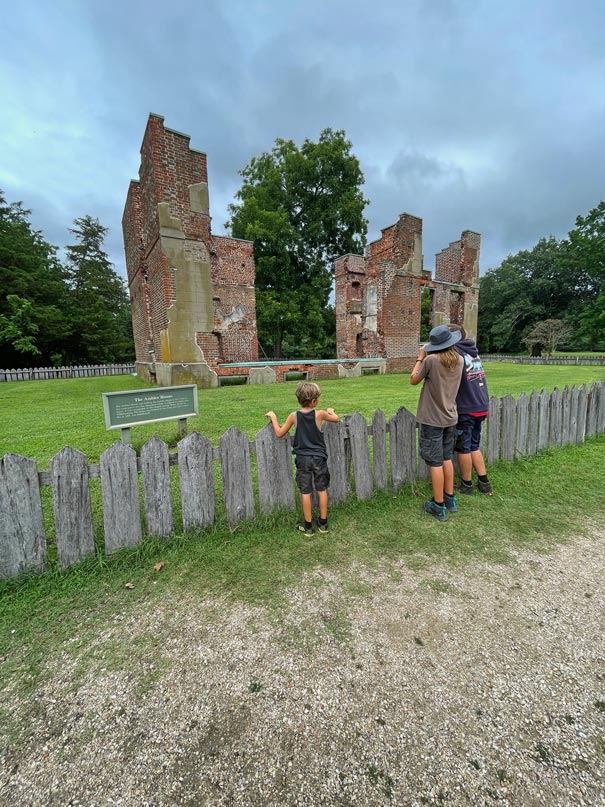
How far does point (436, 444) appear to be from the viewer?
3.56 meters

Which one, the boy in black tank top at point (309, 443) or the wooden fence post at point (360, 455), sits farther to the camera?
the wooden fence post at point (360, 455)

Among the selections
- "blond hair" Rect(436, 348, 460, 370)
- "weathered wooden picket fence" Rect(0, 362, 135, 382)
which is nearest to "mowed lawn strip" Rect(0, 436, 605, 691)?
"blond hair" Rect(436, 348, 460, 370)

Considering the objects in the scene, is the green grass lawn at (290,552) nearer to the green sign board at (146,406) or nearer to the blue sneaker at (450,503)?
the blue sneaker at (450,503)

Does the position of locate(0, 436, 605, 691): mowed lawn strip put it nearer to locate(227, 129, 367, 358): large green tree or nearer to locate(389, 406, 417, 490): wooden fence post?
locate(389, 406, 417, 490): wooden fence post

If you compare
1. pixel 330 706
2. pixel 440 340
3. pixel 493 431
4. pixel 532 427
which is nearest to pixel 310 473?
pixel 330 706

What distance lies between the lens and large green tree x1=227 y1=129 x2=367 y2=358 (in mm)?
25969

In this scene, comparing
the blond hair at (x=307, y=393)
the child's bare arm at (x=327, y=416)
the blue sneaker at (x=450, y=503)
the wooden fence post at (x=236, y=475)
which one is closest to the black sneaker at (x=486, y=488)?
the blue sneaker at (x=450, y=503)

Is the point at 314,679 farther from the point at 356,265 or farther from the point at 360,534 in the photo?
the point at 356,265

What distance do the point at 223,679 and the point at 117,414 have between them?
262cm

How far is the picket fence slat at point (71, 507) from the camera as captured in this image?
2.57 m

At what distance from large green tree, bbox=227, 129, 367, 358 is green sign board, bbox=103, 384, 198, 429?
22009 mm

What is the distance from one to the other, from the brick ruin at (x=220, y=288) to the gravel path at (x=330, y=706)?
36.8ft

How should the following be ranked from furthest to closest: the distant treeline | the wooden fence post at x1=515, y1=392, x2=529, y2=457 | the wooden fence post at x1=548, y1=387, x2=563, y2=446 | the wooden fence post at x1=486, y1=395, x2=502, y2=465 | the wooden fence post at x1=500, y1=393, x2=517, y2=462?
1. the distant treeline
2. the wooden fence post at x1=548, y1=387, x2=563, y2=446
3. the wooden fence post at x1=515, y1=392, x2=529, y2=457
4. the wooden fence post at x1=500, y1=393, x2=517, y2=462
5. the wooden fence post at x1=486, y1=395, x2=502, y2=465

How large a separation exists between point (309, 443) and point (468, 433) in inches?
80.9
